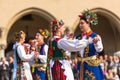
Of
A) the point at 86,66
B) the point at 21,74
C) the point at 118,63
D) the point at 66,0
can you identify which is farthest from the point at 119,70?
the point at 86,66

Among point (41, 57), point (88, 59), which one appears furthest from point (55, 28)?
point (41, 57)

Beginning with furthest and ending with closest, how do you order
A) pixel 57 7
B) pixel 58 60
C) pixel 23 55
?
pixel 57 7 < pixel 23 55 < pixel 58 60

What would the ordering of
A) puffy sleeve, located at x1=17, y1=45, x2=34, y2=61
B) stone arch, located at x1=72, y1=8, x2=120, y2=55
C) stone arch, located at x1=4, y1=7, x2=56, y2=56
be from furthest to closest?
stone arch, located at x1=72, y1=8, x2=120, y2=55, stone arch, located at x1=4, y1=7, x2=56, y2=56, puffy sleeve, located at x1=17, y1=45, x2=34, y2=61

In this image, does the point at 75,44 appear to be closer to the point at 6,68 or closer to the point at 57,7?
the point at 6,68

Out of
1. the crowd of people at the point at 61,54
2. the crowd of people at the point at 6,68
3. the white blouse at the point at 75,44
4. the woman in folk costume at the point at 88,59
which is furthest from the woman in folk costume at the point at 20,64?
the crowd of people at the point at 6,68

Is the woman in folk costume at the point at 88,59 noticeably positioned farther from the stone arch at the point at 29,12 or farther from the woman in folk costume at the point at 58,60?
the stone arch at the point at 29,12

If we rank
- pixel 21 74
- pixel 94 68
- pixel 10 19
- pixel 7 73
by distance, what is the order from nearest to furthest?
pixel 94 68 → pixel 21 74 → pixel 7 73 → pixel 10 19

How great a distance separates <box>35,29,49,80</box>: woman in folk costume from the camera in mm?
9414

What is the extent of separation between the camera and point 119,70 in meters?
16.3

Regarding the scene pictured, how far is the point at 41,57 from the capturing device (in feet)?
30.9

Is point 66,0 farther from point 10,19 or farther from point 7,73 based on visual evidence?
point 7,73

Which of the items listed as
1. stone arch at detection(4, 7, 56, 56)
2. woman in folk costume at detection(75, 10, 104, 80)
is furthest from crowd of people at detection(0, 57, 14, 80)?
woman in folk costume at detection(75, 10, 104, 80)

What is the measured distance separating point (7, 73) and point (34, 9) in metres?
4.31

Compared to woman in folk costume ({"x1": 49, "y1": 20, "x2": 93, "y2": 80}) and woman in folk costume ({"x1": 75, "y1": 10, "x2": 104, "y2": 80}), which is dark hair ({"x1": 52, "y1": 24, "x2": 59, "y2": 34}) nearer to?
woman in folk costume ({"x1": 49, "y1": 20, "x2": 93, "y2": 80})
